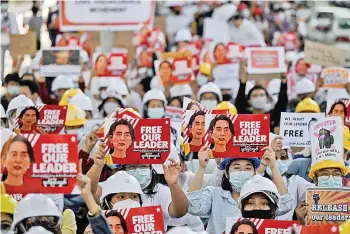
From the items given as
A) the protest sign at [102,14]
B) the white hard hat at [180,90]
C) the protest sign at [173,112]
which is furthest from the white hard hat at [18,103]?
the protest sign at [102,14]

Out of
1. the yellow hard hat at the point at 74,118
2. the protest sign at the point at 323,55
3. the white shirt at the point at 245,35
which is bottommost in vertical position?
the yellow hard hat at the point at 74,118

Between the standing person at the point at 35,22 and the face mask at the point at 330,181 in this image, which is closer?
the face mask at the point at 330,181

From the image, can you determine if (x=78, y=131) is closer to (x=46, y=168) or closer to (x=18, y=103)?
(x=18, y=103)

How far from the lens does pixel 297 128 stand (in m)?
13.8

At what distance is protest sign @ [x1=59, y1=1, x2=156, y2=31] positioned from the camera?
20625 mm

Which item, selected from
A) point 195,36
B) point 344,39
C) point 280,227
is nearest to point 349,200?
point 280,227

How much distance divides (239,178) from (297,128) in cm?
241

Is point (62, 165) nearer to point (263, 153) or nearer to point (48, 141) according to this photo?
point (48, 141)

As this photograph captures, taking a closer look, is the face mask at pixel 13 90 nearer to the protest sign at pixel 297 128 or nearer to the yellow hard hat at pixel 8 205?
the protest sign at pixel 297 128

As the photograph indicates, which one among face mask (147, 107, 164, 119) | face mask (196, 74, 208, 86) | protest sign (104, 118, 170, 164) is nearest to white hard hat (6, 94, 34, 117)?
face mask (147, 107, 164, 119)

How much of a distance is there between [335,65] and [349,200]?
8361 mm

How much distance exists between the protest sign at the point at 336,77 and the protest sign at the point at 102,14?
3.85 meters

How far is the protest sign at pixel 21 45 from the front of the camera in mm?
20109

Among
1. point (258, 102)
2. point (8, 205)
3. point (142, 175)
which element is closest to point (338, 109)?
point (258, 102)
